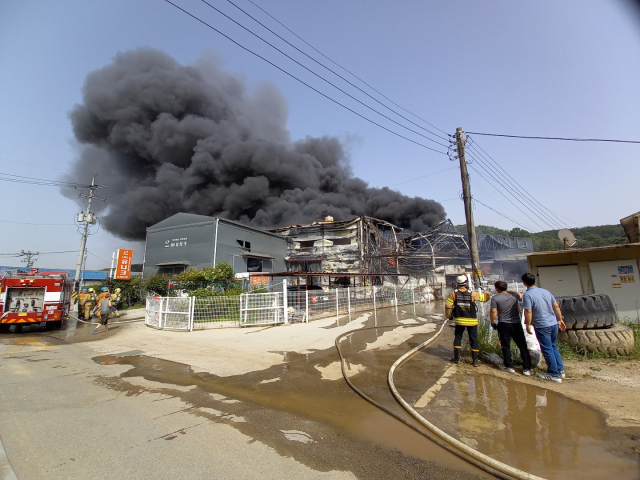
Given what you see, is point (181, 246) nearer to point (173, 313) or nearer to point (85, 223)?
point (85, 223)

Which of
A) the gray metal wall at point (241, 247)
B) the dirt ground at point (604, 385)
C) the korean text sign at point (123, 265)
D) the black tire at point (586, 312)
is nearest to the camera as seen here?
the dirt ground at point (604, 385)

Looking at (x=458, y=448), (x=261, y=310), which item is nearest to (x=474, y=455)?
(x=458, y=448)

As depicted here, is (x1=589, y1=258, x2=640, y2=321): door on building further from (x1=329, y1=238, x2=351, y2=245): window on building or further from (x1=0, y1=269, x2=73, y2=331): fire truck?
(x1=329, y1=238, x2=351, y2=245): window on building

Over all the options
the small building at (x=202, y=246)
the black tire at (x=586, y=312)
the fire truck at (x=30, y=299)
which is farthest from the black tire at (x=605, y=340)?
the small building at (x=202, y=246)

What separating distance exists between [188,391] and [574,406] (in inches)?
177

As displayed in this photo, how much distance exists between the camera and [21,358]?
6246 millimetres

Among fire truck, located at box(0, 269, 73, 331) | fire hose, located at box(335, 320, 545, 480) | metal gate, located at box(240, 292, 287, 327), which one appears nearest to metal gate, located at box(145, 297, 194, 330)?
metal gate, located at box(240, 292, 287, 327)


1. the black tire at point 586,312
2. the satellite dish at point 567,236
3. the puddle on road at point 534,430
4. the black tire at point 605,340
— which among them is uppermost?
the satellite dish at point 567,236

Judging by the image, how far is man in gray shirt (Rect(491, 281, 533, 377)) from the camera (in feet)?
14.6

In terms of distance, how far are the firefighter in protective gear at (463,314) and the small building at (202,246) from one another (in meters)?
17.3

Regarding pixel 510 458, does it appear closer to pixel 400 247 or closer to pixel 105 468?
pixel 105 468

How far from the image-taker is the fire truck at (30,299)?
10.1 m

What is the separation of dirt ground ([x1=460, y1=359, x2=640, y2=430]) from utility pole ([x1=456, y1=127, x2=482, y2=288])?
4422 millimetres

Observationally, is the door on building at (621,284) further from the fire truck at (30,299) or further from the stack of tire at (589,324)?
the fire truck at (30,299)
